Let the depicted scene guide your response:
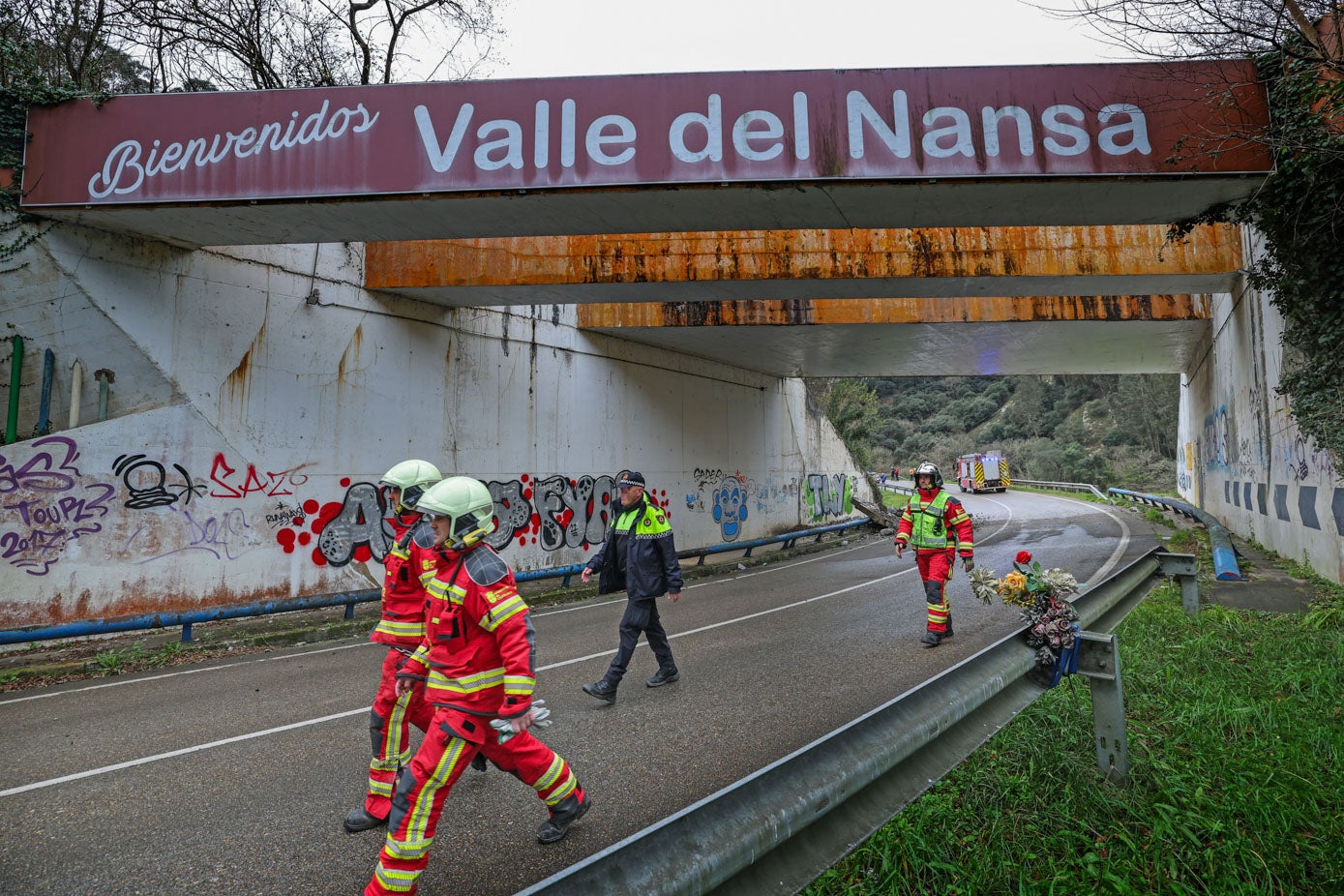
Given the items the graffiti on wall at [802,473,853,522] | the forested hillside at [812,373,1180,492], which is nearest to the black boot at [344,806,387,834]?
the graffiti on wall at [802,473,853,522]

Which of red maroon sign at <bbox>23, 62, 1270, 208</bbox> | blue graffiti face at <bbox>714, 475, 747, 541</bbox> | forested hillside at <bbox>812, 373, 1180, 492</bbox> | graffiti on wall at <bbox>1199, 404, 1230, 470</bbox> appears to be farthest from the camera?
forested hillside at <bbox>812, 373, 1180, 492</bbox>

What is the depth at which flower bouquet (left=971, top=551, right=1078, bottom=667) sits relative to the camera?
126 inches

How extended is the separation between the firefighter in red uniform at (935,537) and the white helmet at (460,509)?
5.32 metres

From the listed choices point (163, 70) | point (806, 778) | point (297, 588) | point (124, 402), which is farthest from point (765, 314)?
point (806, 778)

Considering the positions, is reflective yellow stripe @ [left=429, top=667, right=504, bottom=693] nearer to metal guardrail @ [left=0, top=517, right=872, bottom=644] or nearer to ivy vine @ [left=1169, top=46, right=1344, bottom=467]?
metal guardrail @ [left=0, top=517, right=872, bottom=644]

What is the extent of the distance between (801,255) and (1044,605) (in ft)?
28.1

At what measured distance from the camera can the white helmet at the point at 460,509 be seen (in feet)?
10.3

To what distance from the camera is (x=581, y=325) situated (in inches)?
573

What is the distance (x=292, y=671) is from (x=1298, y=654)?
378 inches

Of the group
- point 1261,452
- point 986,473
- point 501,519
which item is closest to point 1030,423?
point 986,473

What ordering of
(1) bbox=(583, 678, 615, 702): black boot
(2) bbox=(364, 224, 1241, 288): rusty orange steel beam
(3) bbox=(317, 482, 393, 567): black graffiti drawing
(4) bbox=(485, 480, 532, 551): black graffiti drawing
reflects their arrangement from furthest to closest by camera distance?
(4) bbox=(485, 480, 532, 551): black graffiti drawing → (2) bbox=(364, 224, 1241, 288): rusty orange steel beam → (3) bbox=(317, 482, 393, 567): black graffiti drawing → (1) bbox=(583, 678, 615, 702): black boot

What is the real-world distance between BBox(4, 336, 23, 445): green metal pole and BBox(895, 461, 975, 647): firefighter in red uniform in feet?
34.6

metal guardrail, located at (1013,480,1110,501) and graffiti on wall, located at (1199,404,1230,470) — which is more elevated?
graffiti on wall, located at (1199,404,1230,470)

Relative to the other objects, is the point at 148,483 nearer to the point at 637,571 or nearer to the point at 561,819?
the point at 637,571
